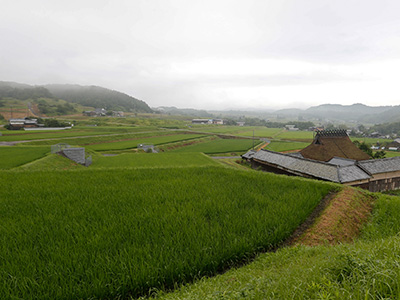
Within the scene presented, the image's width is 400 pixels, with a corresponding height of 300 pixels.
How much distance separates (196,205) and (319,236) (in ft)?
10.4

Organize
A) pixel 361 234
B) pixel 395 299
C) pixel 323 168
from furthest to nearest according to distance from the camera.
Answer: pixel 323 168
pixel 361 234
pixel 395 299

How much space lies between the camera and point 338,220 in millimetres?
5031

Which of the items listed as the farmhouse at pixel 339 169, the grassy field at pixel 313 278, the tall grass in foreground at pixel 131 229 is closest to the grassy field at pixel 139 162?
the farmhouse at pixel 339 169

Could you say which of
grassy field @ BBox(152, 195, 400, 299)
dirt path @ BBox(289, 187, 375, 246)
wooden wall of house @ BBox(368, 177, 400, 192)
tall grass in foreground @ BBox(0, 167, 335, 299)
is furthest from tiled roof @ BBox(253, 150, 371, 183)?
grassy field @ BBox(152, 195, 400, 299)

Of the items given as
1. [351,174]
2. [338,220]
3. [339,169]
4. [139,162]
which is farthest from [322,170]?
[139,162]

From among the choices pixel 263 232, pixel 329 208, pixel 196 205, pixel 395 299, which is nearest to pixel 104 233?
pixel 196 205

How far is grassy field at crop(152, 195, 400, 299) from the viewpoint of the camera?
5.82 feet

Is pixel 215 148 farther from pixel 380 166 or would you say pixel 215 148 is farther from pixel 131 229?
pixel 131 229

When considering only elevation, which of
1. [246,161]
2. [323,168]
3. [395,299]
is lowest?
[246,161]

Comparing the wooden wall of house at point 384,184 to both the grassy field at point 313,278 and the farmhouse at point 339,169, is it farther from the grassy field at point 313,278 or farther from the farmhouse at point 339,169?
the grassy field at point 313,278

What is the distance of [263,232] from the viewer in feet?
14.1

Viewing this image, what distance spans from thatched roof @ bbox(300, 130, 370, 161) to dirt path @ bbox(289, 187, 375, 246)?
20.2m

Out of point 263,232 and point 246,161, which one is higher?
point 263,232

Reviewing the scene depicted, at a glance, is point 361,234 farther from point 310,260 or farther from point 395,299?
point 395,299
